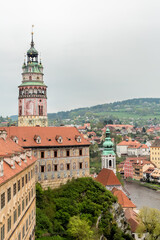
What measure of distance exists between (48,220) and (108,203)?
11.8 m

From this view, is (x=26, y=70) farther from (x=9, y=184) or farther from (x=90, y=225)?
(x=9, y=184)

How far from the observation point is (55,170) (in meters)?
49.8

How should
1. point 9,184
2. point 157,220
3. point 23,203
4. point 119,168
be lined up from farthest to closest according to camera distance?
point 119,168 < point 157,220 < point 23,203 < point 9,184

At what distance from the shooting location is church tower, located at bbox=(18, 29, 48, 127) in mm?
64625

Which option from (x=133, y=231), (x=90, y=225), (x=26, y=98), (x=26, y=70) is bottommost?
(x=133, y=231)

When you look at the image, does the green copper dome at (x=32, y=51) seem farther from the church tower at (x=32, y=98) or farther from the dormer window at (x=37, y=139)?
the dormer window at (x=37, y=139)

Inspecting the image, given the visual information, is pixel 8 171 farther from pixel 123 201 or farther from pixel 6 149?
pixel 123 201

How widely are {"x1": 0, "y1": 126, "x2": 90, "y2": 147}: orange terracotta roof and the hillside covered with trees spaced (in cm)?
589

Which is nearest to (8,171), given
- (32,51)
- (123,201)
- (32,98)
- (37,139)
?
(37,139)

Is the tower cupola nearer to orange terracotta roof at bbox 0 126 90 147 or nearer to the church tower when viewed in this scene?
the church tower

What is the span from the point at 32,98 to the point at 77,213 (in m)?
26.6

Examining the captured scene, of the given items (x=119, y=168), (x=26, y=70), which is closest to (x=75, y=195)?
(x=26, y=70)

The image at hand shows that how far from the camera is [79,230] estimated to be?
4112cm

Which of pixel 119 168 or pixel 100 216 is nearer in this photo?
pixel 100 216
